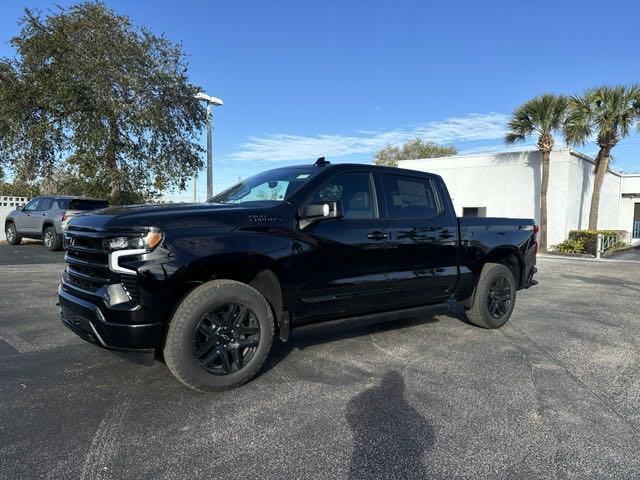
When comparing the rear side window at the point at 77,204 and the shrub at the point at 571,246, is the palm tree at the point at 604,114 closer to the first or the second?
the shrub at the point at 571,246

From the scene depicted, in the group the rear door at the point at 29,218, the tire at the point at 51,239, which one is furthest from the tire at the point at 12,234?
the tire at the point at 51,239

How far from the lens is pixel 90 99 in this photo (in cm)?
1848

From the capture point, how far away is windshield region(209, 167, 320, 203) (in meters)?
4.61

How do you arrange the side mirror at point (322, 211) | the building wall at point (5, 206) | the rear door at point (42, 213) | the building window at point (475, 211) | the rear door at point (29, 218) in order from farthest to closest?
the building window at point (475, 211) → the building wall at point (5, 206) → the rear door at point (29, 218) → the rear door at point (42, 213) → the side mirror at point (322, 211)

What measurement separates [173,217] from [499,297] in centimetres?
428

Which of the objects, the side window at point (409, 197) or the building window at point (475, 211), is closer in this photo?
the side window at point (409, 197)

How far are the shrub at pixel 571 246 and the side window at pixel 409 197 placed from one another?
1504 cm

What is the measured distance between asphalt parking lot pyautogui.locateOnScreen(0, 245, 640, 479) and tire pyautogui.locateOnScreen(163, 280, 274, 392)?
6.7 inches

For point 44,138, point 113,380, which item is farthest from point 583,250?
point 44,138

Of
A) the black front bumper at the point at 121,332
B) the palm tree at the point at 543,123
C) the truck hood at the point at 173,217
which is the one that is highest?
the palm tree at the point at 543,123

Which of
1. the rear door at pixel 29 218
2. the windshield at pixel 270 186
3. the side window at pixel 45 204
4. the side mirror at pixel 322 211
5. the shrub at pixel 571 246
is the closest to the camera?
the side mirror at pixel 322 211

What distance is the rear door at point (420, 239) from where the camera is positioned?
5031 millimetres

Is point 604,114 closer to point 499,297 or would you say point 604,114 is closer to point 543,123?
point 543,123

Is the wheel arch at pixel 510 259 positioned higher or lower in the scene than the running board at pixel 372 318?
higher
